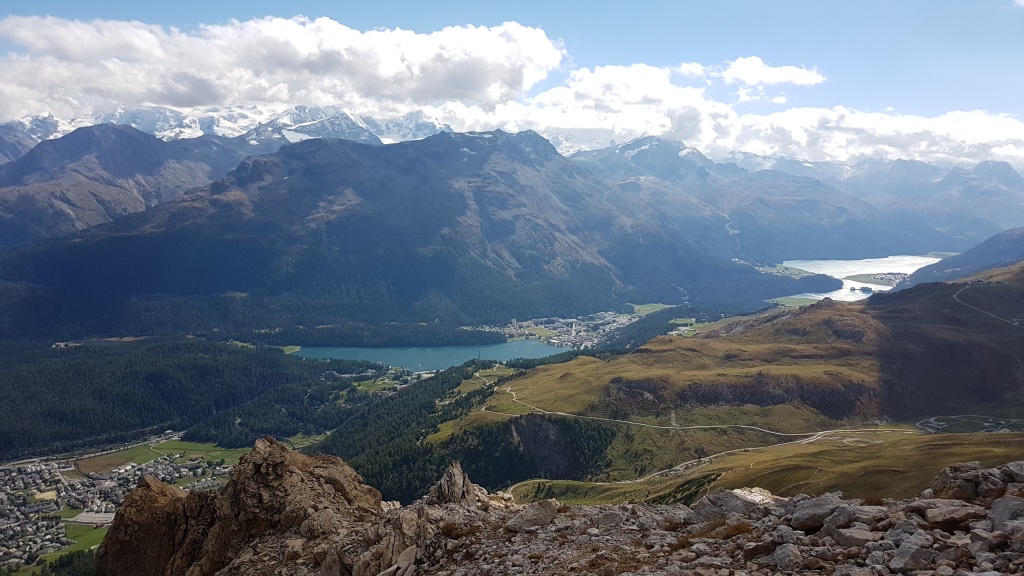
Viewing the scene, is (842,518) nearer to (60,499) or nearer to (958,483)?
(958,483)

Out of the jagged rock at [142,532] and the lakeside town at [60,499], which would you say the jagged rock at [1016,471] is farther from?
the lakeside town at [60,499]

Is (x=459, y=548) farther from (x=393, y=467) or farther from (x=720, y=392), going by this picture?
(x=720, y=392)

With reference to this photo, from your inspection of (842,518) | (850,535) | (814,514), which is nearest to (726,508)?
(814,514)

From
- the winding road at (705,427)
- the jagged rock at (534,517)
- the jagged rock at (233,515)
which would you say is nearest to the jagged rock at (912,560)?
the jagged rock at (534,517)

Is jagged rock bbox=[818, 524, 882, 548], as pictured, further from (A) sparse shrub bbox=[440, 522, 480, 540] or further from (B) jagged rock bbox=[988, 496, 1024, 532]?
(A) sparse shrub bbox=[440, 522, 480, 540]

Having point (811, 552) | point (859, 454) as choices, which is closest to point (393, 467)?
point (859, 454)

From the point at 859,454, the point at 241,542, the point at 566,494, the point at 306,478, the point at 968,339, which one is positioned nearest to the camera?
the point at 241,542
